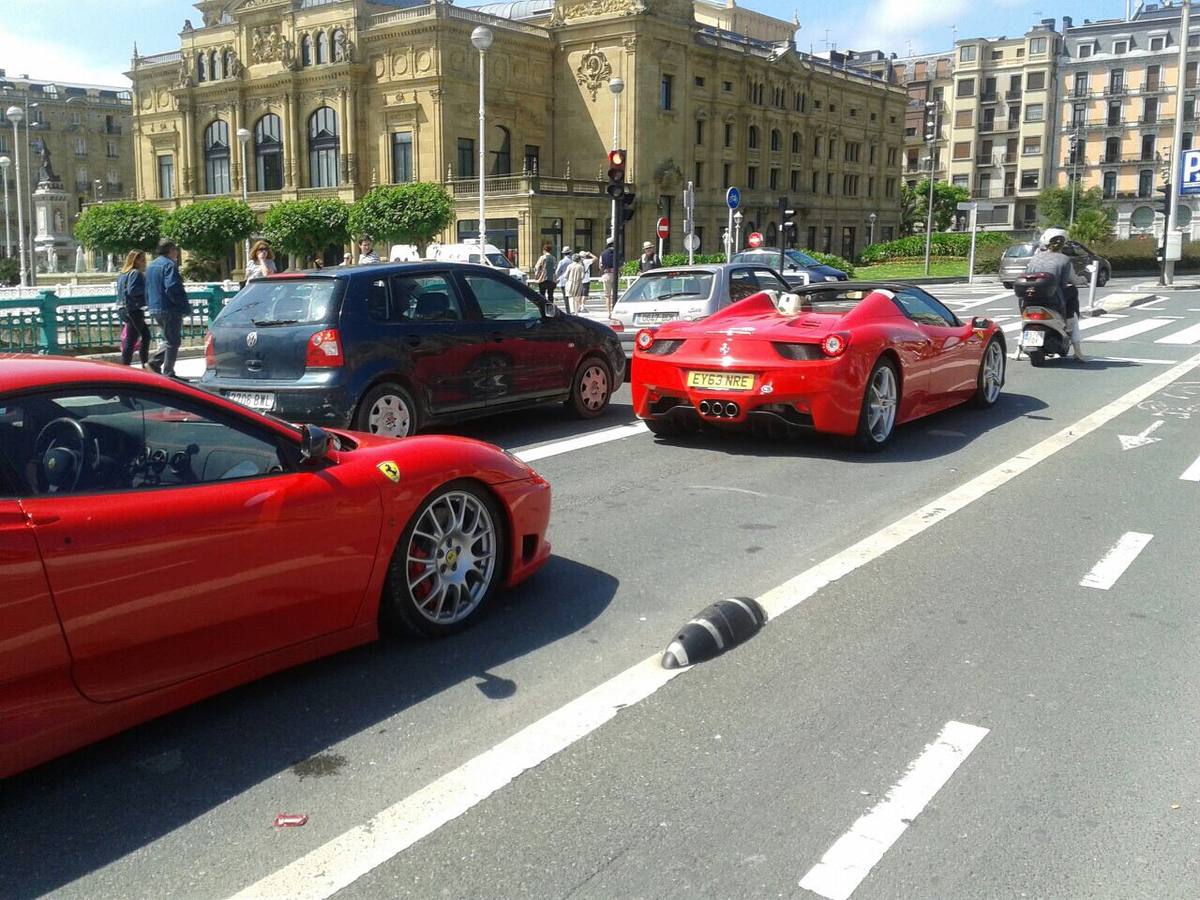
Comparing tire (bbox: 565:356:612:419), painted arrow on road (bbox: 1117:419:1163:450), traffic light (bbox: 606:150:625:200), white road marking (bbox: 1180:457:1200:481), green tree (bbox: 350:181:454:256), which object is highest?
green tree (bbox: 350:181:454:256)

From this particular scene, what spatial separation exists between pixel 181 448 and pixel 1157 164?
116m

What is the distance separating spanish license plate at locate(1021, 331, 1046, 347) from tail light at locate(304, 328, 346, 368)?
31.7 ft

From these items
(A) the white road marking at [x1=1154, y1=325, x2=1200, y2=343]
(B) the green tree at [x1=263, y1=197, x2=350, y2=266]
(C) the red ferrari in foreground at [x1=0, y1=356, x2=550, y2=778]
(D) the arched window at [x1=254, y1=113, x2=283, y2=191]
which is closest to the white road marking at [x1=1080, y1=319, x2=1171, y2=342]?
(A) the white road marking at [x1=1154, y1=325, x2=1200, y2=343]

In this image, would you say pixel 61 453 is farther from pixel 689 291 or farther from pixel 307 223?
pixel 307 223

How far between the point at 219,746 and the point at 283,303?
5.84 metres

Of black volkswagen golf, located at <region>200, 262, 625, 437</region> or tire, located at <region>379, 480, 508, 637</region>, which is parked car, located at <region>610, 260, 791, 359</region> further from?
tire, located at <region>379, 480, 508, 637</region>

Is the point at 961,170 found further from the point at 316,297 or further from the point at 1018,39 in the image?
the point at 316,297

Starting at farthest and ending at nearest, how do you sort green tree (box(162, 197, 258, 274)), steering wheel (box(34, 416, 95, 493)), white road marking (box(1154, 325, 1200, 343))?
green tree (box(162, 197, 258, 274)), white road marking (box(1154, 325, 1200, 343)), steering wheel (box(34, 416, 95, 493))

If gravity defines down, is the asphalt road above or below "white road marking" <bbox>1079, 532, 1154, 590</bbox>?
below

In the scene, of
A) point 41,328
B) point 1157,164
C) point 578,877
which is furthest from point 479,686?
point 1157,164

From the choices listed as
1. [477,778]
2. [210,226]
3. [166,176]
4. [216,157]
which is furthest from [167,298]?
[166,176]

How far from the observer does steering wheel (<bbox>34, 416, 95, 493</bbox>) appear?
3465 millimetres

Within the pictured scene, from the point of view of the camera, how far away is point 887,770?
12.0ft

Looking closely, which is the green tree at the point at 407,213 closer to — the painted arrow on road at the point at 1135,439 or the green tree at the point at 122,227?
the green tree at the point at 122,227
